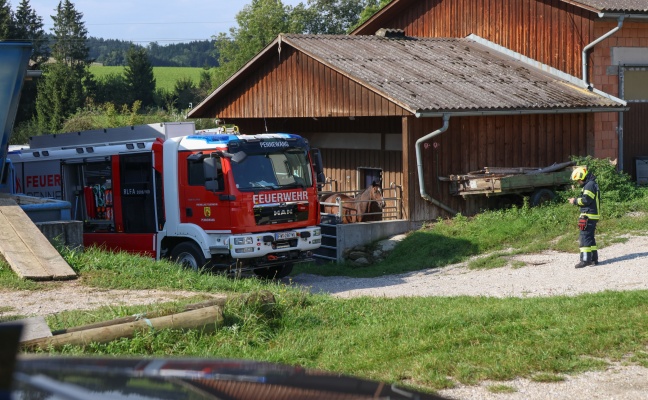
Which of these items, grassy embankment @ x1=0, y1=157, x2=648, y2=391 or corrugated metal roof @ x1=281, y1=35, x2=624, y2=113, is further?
corrugated metal roof @ x1=281, y1=35, x2=624, y2=113

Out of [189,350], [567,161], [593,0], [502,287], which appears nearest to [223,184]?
[502,287]

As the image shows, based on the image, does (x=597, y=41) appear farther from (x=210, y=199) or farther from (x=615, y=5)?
(x=210, y=199)

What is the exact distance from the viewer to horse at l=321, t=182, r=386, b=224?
870 inches

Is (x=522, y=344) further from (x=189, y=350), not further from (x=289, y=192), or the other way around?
(x=289, y=192)

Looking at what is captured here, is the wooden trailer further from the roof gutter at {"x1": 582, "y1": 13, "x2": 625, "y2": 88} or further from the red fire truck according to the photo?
the red fire truck

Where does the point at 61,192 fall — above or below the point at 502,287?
above

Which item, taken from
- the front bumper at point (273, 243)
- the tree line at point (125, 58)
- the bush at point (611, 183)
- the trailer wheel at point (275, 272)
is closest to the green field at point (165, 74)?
the tree line at point (125, 58)

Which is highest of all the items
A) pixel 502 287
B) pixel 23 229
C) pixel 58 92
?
pixel 58 92

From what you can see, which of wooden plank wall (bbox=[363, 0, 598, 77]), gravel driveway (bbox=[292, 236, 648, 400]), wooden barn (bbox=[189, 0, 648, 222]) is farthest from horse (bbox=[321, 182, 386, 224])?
wooden plank wall (bbox=[363, 0, 598, 77])

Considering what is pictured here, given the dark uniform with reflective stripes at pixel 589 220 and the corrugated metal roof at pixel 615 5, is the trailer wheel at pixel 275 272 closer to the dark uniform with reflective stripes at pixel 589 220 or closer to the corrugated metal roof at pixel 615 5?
the dark uniform with reflective stripes at pixel 589 220

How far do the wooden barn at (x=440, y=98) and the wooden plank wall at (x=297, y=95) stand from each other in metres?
0.04

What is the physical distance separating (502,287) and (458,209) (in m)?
7.43

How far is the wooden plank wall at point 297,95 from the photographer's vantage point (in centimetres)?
2219

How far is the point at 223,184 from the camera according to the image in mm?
16047
